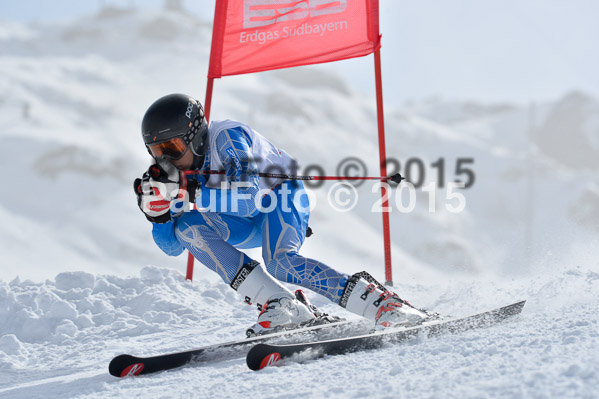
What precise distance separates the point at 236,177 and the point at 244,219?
0.43 metres

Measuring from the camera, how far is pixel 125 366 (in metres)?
2.51

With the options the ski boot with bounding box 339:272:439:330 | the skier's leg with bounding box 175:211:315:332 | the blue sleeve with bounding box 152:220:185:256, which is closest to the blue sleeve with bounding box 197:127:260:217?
the skier's leg with bounding box 175:211:315:332

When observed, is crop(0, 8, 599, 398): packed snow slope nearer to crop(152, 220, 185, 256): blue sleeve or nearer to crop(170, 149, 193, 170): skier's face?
crop(152, 220, 185, 256): blue sleeve

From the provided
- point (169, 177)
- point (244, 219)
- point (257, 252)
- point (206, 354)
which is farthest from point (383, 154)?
point (257, 252)

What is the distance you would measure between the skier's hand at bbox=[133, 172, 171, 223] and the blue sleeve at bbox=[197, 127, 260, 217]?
233mm

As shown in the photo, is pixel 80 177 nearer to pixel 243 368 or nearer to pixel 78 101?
pixel 78 101

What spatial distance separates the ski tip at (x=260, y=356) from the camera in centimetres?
237

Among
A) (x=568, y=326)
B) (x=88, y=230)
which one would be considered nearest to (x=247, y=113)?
(x=88, y=230)

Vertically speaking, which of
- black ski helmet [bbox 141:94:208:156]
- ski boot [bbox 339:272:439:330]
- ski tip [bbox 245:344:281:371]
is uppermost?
black ski helmet [bbox 141:94:208:156]

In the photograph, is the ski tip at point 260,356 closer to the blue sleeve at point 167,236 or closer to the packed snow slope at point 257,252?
the packed snow slope at point 257,252

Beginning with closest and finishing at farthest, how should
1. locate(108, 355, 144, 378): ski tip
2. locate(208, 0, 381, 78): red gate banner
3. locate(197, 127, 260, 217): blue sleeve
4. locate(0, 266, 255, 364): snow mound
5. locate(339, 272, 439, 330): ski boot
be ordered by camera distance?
locate(108, 355, 144, 378): ski tip
locate(339, 272, 439, 330): ski boot
locate(197, 127, 260, 217): blue sleeve
locate(0, 266, 255, 364): snow mound
locate(208, 0, 381, 78): red gate banner

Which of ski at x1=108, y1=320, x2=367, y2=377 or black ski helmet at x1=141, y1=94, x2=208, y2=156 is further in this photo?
black ski helmet at x1=141, y1=94, x2=208, y2=156

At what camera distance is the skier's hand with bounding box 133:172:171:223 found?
2855 mm

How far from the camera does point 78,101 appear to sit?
3934cm
